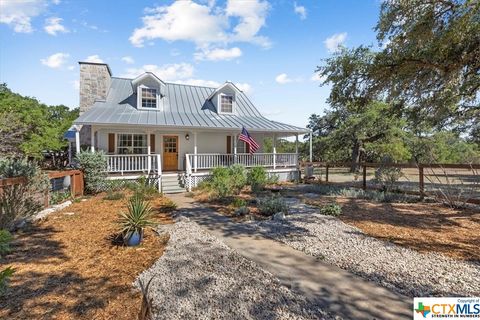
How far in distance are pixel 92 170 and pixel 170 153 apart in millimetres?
5242

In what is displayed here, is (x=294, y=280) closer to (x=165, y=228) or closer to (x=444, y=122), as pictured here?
(x=165, y=228)

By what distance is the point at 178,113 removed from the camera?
53.8 feet

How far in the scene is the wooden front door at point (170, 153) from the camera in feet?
52.6

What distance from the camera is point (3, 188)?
5965 millimetres

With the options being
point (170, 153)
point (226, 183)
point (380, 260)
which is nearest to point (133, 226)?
point (380, 260)

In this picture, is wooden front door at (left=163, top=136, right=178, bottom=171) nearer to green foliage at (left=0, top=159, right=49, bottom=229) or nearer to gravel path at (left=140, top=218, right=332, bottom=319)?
green foliage at (left=0, top=159, right=49, bottom=229)

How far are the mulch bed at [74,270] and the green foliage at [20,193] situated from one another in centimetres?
43

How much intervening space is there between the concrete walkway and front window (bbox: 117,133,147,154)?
36.0ft

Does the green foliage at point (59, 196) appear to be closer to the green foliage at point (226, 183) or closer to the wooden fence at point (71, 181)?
the wooden fence at point (71, 181)

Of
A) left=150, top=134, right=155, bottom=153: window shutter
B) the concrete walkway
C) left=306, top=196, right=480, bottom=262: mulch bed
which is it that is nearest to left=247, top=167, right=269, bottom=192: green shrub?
left=306, top=196, right=480, bottom=262: mulch bed

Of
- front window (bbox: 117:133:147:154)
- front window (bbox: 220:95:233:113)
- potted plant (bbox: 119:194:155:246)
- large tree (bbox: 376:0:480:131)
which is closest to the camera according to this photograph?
potted plant (bbox: 119:194:155:246)

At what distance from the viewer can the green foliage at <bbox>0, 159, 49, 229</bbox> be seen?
19.4 ft

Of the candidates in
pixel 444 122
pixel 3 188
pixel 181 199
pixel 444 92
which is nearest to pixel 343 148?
pixel 444 122

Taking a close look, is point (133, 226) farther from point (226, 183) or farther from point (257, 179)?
point (257, 179)
